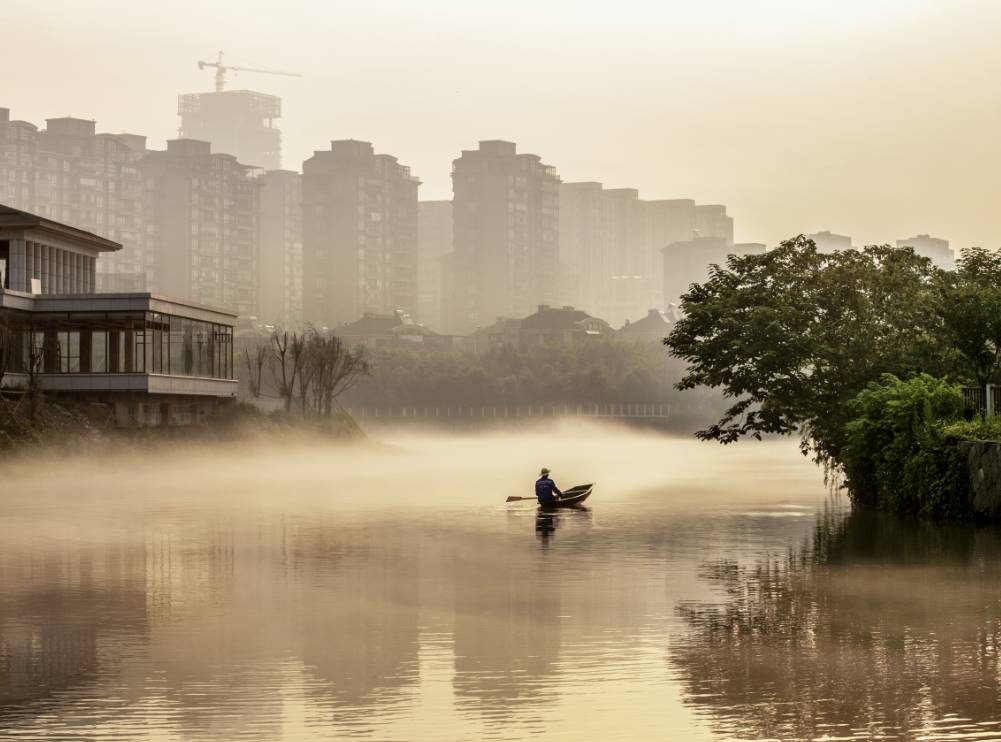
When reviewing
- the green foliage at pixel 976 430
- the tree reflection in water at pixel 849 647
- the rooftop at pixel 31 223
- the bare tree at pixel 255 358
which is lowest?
the tree reflection in water at pixel 849 647

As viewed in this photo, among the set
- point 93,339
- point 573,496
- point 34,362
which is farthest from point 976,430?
point 93,339

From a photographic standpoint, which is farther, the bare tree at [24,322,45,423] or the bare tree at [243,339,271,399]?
the bare tree at [243,339,271,399]


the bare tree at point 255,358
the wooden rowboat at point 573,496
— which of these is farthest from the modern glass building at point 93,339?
the wooden rowboat at point 573,496

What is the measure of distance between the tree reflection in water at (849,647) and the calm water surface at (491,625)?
0.20ft

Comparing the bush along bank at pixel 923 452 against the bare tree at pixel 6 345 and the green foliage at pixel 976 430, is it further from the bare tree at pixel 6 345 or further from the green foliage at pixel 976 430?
the bare tree at pixel 6 345

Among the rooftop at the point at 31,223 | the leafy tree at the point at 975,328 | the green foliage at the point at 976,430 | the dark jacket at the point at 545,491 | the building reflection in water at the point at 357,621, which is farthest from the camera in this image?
the rooftop at the point at 31,223

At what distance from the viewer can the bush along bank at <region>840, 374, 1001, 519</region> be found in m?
35.5

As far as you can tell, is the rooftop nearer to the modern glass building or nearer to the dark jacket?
the modern glass building

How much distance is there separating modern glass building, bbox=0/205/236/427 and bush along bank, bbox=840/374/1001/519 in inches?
1625

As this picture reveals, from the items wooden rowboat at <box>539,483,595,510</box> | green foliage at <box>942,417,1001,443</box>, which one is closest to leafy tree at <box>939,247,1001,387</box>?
green foliage at <box>942,417,1001,443</box>

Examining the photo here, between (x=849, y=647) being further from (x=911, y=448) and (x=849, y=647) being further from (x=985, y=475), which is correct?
(x=911, y=448)

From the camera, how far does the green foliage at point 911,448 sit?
3681cm

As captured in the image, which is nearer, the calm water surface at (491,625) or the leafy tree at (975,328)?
the calm water surface at (491,625)

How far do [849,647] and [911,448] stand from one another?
22016 mm
